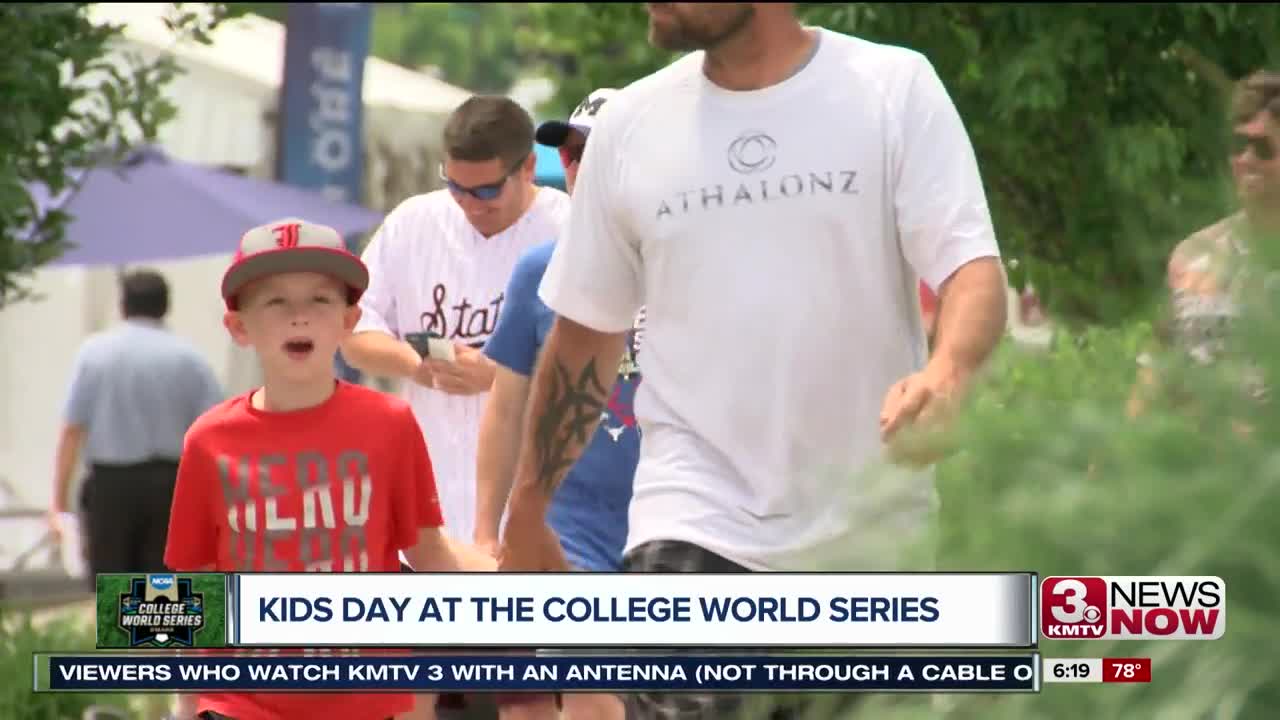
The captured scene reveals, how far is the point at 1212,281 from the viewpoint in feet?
6.65

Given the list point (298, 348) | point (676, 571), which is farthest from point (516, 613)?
point (298, 348)

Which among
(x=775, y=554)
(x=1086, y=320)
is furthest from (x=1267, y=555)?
(x=775, y=554)

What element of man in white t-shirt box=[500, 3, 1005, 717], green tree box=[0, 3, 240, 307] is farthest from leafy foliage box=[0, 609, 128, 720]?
man in white t-shirt box=[500, 3, 1005, 717]

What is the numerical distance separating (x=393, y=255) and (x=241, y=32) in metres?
17.8

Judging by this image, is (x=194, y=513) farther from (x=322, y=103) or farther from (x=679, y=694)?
(x=322, y=103)

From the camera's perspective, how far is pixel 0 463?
24.5 meters

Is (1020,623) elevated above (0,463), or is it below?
above

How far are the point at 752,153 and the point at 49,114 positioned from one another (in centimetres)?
573

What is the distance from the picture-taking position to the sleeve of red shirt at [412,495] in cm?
510

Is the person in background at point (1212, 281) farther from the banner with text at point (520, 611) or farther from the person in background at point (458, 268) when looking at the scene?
the person in background at point (458, 268)

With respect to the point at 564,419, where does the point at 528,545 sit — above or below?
below

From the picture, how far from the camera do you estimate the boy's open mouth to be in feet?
17.0

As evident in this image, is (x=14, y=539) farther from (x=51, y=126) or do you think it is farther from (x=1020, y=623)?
(x=1020, y=623)

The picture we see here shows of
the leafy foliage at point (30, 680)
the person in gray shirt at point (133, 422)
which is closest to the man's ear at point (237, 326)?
the leafy foliage at point (30, 680)
